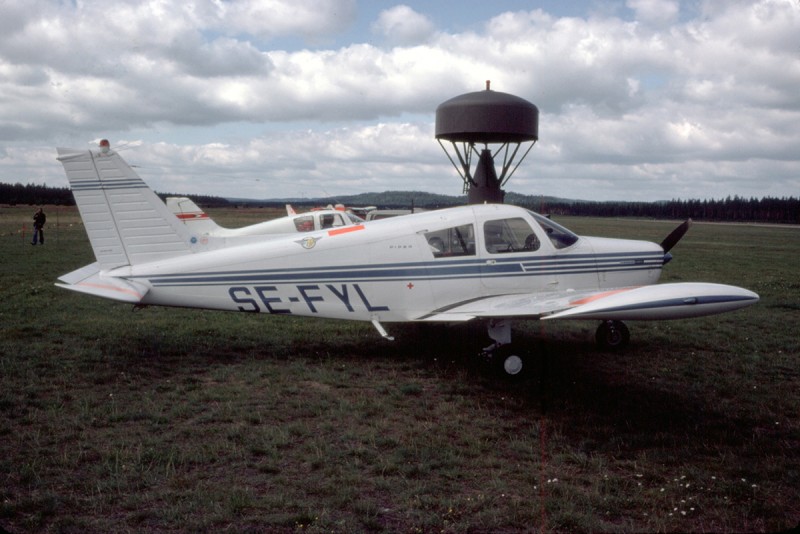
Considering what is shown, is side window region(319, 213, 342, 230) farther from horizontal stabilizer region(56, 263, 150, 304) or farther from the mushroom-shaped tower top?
horizontal stabilizer region(56, 263, 150, 304)

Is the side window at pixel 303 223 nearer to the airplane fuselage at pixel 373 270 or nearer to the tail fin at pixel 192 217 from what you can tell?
the tail fin at pixel 192 217

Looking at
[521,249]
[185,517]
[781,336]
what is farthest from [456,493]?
[781,336]

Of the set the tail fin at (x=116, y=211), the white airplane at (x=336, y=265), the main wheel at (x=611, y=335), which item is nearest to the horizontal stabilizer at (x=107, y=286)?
the white airplane at (x=336, y=265)

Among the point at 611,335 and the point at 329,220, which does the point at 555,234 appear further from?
the point at 329,220

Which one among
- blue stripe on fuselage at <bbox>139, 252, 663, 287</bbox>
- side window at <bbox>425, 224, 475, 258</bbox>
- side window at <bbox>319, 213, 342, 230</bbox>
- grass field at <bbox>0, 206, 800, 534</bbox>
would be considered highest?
side window at <bbox>319, 213, 342, 230</bbox>

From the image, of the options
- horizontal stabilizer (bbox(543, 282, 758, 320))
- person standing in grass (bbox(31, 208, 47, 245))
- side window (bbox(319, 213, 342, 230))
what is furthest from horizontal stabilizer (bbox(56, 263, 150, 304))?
person standing in grass (bbox(31, 208, 47, 245))

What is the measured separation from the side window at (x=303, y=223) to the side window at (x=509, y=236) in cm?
1246

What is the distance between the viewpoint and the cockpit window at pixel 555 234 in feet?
27.8

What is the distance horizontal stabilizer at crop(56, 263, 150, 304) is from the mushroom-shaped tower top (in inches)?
291

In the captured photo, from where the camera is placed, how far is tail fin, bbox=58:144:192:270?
7688mm

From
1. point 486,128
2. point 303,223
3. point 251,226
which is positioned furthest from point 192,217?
point 486,128

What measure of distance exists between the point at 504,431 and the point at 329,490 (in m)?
2.05

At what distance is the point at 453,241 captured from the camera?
8062 mm

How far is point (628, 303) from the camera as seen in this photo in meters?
5.57
